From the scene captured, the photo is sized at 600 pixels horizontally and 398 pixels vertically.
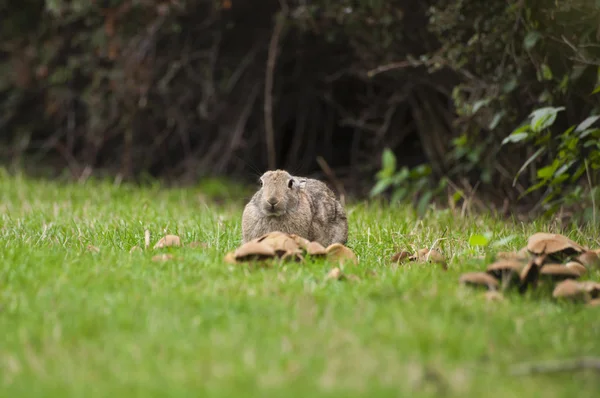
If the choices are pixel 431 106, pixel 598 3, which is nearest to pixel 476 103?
pixel 598 3

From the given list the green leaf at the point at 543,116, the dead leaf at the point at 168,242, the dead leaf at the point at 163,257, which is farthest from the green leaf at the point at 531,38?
the dead leaf at the point at 163,257

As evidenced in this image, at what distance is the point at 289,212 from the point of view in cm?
509

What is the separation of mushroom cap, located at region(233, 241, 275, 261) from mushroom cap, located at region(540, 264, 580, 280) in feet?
4.49

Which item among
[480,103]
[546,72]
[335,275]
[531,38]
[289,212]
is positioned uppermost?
[531,38]

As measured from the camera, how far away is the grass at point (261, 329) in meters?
2.79

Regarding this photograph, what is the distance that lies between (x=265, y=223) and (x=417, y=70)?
12.9 feet

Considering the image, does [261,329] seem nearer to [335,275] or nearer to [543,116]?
[335,275]

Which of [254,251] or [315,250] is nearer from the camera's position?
[254,251]

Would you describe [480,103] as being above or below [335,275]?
above

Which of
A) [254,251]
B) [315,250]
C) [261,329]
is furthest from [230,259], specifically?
[261,329]

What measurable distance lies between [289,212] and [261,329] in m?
1.83

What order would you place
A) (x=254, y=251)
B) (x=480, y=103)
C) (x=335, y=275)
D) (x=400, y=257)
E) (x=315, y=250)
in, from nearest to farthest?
1. (x=335, y=275)
2. (x=254, y=251)
3. (x=315, y=250)
4. (x=400, y=257)
5. (x=480, y=103)

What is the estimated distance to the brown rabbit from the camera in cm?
504

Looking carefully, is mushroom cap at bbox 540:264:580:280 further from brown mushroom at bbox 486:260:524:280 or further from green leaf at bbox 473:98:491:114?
green leaf at bbox 473:98:491:114
